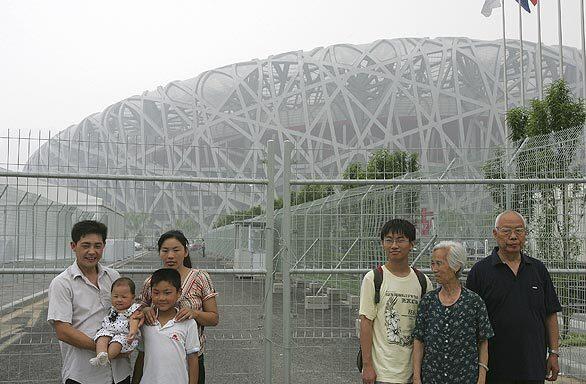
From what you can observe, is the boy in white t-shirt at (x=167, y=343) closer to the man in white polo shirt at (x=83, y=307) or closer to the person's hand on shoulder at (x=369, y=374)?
the man in white polo shirt at (x=83, y=307)

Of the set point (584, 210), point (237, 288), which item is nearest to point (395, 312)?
point (237, 288)

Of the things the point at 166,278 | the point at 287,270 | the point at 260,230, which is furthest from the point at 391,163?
the point at 166,278

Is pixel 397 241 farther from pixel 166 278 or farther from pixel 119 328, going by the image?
pixel 119 328

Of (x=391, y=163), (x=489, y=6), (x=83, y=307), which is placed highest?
(x=489, y=6)

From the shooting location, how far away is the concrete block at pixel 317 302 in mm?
4922

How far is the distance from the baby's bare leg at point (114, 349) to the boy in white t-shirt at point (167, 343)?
17 cm

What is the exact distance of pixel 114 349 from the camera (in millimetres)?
3252

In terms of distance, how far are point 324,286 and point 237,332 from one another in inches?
31.3

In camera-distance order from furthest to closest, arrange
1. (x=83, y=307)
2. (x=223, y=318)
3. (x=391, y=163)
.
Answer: (x=391, y=163)
(x=223, y=318)
(x=83, y=307)

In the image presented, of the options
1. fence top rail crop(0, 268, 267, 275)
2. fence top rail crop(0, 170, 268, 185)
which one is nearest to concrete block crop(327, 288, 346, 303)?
fence top rail crop(0, 268, 267, 275)

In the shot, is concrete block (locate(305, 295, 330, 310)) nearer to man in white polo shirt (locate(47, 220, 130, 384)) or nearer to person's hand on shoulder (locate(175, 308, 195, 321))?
person's hand on shoulder (locate(175, 308, 195, 321))

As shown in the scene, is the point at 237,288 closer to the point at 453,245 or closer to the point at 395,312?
the point at 395,312

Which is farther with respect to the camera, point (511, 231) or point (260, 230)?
point (260, 230)

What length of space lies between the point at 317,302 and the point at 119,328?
2024 millimetres
